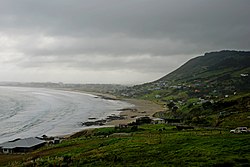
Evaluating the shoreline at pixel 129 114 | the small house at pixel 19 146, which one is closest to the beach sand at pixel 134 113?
the shoreline at pixel 129 114

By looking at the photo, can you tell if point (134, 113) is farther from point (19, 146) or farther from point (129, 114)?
point (19, 146)

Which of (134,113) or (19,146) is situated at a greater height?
(19,146)

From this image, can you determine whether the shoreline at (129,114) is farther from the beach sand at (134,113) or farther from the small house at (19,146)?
the small house at (19,146)

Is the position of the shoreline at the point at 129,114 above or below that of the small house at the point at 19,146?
below

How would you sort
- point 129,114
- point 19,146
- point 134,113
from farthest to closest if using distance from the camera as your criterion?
point 134,113
point 129,114
point 19,146

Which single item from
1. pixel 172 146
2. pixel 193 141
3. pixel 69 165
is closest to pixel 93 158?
pixel 69 165

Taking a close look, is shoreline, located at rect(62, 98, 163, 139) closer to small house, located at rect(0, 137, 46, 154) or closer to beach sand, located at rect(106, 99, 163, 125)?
beach sand, located at rect(106, 99, 163, 125)

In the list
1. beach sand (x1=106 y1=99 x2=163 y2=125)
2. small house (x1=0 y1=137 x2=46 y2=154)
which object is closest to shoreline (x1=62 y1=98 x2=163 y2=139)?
beach sand (x1=106 y1=99 x2=163 y2=125)

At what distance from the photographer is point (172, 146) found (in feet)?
101

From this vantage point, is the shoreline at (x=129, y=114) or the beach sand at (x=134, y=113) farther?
the beach sand at (x=134, y=113)

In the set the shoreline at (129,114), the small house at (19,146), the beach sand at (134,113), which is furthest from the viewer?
the beach sand at (134,113)

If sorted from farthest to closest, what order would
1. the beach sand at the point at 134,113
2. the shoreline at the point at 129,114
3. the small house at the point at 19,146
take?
1. the beach sand at the point at 134,113
2. the shoreline at the point at 129,114
3. the small house at the point at 19,146

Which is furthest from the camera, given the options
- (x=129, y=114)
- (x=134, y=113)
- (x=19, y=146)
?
(x=134, y=113)

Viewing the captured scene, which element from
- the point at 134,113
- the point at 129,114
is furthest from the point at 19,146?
the point at 134,113
